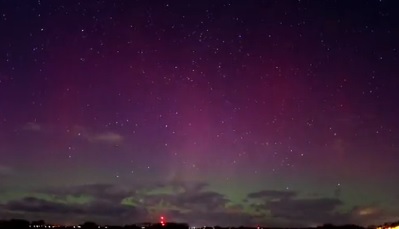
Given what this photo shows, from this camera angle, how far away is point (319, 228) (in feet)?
365

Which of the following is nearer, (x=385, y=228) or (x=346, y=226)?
(x=385, y=228)

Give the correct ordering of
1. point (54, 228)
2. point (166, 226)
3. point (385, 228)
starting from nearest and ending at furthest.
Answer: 1. point (385, 228)
2. point (54, 228)
3. point (166, 226)

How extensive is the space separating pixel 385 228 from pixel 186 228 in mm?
46398

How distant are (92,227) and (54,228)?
8270mm

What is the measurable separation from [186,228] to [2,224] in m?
41.5

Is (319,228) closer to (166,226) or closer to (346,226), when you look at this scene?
(346,226)

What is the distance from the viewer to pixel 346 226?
11688cm

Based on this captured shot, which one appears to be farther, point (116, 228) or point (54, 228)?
point (116, 228)

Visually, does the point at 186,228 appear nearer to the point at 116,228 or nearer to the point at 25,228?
the point at 116,228

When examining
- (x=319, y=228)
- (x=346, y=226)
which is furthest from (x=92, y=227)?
(x=346, y=226)

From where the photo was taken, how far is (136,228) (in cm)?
11656

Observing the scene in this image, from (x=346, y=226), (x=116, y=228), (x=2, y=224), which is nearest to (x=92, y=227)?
(x=116, y=228)

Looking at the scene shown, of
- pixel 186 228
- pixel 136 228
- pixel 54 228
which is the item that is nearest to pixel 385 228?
pixel 186 228

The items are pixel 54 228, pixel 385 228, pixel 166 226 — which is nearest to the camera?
pixel 385 228
